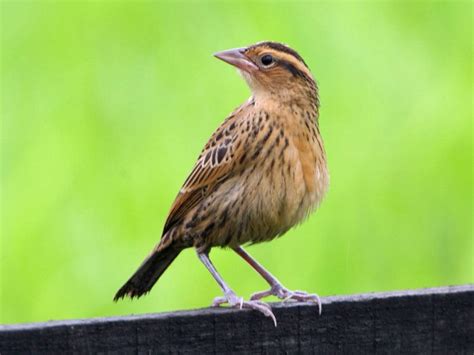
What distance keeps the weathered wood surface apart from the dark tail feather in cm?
146

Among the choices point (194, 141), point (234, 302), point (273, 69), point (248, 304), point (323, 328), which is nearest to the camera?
point (323, 328)

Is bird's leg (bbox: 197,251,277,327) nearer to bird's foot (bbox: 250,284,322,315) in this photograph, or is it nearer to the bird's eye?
bird's foot (bbox: 250,284,322,315)

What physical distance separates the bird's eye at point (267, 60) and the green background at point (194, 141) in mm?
1782

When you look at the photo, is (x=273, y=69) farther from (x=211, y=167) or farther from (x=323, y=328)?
(x=323, y=328)

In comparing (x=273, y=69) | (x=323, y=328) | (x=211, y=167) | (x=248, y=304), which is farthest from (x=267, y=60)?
(x=323, y=328)

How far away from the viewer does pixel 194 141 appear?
904cm

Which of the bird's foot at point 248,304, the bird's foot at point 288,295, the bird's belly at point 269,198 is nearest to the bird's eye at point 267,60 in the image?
the bird's belly at point 269,198

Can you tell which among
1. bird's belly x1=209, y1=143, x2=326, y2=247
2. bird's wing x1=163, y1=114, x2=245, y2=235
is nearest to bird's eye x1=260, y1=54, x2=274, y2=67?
bird's wing x1=163, y1=114, x2=245, y2=235

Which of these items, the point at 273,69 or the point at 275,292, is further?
the point at 273,69

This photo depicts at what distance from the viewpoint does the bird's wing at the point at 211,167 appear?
6.50 metres

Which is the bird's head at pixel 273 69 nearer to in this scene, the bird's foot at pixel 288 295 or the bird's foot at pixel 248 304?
the bird's foot at pixel 288 295

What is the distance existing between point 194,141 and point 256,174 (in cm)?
262

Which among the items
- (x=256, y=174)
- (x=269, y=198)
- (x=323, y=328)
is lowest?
(x=323, y=328)

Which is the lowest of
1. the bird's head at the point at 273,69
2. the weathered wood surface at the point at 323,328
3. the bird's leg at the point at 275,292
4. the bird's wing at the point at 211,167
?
the bird's leg at the point at 275,292
